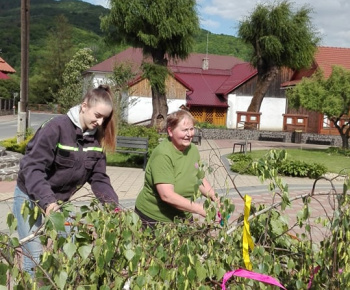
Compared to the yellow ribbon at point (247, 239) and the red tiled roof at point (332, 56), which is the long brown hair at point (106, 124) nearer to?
the yellow ribbon at point (247, 239)

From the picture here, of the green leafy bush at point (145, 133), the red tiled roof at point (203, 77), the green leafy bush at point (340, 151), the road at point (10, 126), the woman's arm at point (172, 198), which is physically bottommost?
the road at point (10, 126)

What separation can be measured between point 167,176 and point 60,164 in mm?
769

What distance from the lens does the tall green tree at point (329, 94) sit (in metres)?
21.6

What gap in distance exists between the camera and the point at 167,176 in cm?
362

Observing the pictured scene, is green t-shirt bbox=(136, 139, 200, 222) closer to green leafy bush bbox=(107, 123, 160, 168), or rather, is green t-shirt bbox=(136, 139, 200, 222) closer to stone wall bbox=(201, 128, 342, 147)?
green leafy bush bbox=(107, 123, 160, 168)

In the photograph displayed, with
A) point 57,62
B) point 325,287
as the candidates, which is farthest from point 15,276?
point 57,62

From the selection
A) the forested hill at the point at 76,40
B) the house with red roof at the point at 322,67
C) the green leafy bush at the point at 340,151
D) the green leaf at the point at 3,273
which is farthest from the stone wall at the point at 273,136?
the green leaf at the point at 3,273

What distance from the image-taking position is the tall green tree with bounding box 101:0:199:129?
2581cm

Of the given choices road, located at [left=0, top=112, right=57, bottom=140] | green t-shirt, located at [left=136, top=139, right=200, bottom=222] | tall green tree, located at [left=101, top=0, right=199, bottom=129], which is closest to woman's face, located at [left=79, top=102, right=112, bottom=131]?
green t-shirt, located at [left=136, top=139, right=200, bottom=222]

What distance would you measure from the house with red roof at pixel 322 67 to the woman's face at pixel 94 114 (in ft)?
106

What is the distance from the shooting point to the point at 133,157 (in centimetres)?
1516

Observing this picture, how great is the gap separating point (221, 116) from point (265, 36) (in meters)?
10.6

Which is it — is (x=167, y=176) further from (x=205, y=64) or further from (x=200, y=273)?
(x=205, y=64)

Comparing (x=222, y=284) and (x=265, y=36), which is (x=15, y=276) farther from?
(x=265, y=36)
